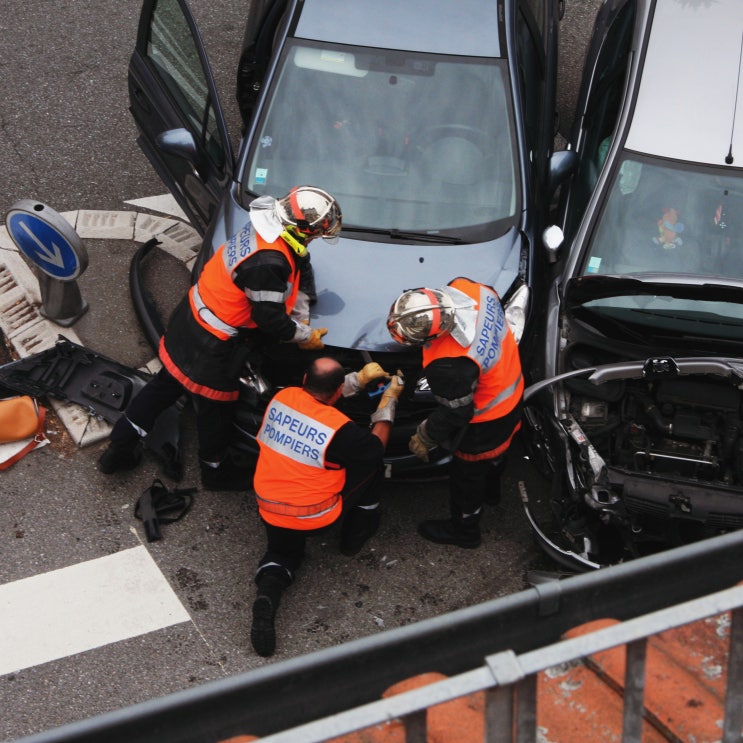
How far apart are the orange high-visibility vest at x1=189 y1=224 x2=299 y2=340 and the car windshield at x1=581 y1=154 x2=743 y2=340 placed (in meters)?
1.65

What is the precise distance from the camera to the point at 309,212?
4.94 metres

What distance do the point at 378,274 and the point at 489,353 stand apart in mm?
916

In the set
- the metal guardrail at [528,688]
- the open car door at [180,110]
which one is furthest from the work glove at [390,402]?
the metal guardrail at [528,688]

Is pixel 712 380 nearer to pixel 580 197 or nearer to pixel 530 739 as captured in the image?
pixel 580 197

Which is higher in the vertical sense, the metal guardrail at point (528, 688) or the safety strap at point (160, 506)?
the metal guardrail at point (528, 688)

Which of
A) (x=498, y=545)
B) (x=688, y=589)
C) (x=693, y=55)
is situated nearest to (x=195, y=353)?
(x=498, y=545)

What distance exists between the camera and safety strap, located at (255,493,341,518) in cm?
486

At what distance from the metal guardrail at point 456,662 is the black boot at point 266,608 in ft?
7.69

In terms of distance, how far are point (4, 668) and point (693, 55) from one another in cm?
514

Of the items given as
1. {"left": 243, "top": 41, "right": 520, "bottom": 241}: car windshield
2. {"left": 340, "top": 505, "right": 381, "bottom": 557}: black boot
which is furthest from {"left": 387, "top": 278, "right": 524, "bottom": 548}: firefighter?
{"left": 243, "top": 41, "right": 520, "bottom": 241}: car windshield

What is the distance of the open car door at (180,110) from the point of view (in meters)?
5.91

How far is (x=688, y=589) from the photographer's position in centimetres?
286

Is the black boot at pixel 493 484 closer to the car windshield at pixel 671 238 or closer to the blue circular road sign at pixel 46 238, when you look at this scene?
the car windshield at pixel 671 238

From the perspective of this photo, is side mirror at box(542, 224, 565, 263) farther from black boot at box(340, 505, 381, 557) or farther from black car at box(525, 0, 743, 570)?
black boot at box(340, 505, 381, 557)
